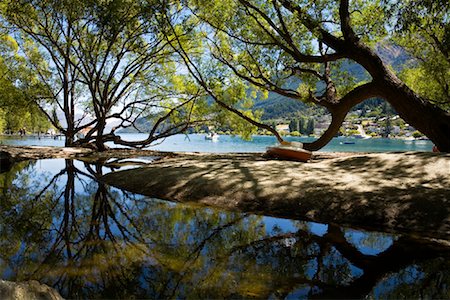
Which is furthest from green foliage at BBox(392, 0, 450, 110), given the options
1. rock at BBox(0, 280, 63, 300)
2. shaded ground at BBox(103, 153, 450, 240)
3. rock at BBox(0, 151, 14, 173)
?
rock at BBox(0, 151, 14, 173)

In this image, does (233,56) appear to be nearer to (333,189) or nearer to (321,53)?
(321,53)

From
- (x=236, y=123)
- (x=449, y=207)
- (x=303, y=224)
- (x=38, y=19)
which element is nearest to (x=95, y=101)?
(x=38, y=19)

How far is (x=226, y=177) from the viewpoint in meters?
12.1

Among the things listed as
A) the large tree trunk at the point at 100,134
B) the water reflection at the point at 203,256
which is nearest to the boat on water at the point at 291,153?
the water reflection at the point at 203,256

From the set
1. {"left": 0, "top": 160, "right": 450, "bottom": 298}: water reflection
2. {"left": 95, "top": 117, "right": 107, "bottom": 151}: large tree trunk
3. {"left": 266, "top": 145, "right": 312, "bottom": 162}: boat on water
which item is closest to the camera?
{"left": 0, "top": 160, "right": 450, "bottom": 298}: water reflection

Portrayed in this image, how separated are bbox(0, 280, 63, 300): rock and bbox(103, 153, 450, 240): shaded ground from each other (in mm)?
6724

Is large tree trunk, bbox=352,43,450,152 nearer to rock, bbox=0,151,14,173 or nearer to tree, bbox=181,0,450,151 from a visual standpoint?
tree, bbox=181,0,450,151

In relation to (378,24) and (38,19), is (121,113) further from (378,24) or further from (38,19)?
(378,24)

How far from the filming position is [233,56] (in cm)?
2514

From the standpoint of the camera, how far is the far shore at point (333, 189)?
28.2 feet

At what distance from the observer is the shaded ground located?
8617 millimetres

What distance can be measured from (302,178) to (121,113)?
2452 cm

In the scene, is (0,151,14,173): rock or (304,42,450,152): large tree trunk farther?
(0,151,14,173): rock

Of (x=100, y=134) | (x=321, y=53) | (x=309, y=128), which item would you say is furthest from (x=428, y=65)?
(x=309, y=128)
